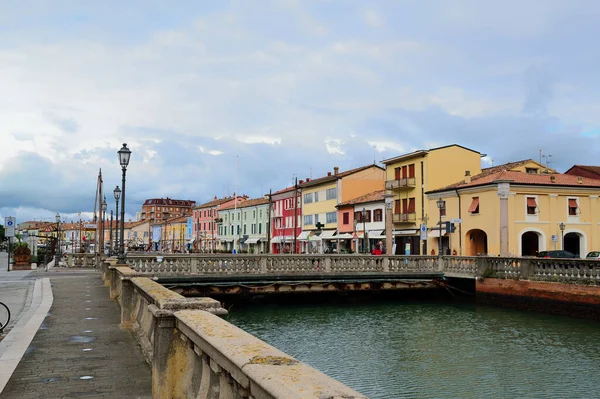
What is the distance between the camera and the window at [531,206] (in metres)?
46.4

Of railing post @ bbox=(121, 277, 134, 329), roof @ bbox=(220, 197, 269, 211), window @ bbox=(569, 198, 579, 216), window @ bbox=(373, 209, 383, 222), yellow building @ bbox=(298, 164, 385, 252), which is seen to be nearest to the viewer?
railing post @ bbox=(121, 277, 134, 329)

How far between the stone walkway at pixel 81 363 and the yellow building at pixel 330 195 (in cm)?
5734

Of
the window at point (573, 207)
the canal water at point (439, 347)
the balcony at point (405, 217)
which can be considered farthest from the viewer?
the balcony at point (405, 217)

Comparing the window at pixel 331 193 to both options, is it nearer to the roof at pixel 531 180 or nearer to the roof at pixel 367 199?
the roof at pixel 367 199

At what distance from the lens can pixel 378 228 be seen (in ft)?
201

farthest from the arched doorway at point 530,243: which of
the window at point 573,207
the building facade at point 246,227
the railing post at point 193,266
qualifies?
the building facade at point 246,227

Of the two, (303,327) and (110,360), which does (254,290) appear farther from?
(110,360)

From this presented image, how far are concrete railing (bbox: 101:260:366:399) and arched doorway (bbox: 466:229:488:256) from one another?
46953 mm

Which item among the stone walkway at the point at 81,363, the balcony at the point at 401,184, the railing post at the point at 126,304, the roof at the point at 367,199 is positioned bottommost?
the stone walkway at the point at 81,363

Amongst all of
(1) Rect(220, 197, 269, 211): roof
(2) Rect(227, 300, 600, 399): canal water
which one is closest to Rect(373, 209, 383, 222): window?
(2) Rect(227, 300, 600, 399): canal water

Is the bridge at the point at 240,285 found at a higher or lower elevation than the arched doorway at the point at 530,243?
lower

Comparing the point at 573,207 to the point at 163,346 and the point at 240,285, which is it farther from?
the point at 163,346

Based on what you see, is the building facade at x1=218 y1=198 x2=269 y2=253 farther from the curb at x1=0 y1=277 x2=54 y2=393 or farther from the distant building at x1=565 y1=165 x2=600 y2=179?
the curb at x1=0 y1=277 x2=54 y2=393

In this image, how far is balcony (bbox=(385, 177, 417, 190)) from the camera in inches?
2301
